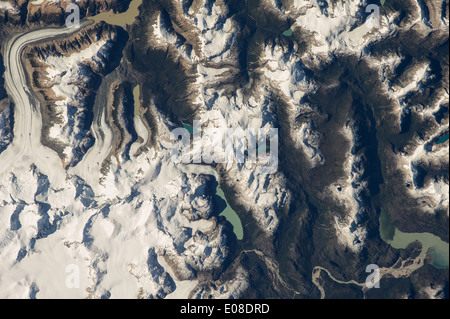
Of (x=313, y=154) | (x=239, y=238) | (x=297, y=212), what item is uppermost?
(x=313, y=154)

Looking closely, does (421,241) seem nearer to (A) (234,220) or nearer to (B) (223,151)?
(A) (234,220)

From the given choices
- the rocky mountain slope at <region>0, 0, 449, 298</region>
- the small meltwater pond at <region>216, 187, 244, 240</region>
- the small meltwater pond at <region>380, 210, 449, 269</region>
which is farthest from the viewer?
the small meltwater pond at <region>216, 187, 244, 240</region>

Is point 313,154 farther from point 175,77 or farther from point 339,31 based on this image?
point 175,77

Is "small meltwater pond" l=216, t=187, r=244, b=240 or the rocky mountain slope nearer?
the rocky mountain slope

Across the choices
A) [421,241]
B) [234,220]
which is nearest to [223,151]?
[234,220]

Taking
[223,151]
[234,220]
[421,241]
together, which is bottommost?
[421,241]

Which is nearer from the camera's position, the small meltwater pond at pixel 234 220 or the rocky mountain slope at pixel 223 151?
the rocky mountain slope at pixel 223 151

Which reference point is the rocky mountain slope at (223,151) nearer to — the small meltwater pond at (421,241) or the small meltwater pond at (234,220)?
the small meltwater pond at (421,241)

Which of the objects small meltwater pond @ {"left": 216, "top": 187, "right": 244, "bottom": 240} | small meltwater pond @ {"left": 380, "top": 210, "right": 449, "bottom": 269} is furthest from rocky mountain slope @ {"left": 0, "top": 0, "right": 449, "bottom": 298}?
small meltwater pond @ {"left": 216, "top": 187, "right": 244, "bottom": 240}

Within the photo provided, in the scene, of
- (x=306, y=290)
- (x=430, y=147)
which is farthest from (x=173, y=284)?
(x=430, y=147)

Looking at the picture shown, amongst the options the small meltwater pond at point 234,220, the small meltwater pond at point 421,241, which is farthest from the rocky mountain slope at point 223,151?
the small meltwater pond at point 234,220

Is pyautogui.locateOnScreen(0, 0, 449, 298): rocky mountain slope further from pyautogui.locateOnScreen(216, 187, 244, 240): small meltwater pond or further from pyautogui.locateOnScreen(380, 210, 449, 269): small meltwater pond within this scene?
pyautogui.locateOnScreen(216, 187, 244, 240): small meltwater pond
